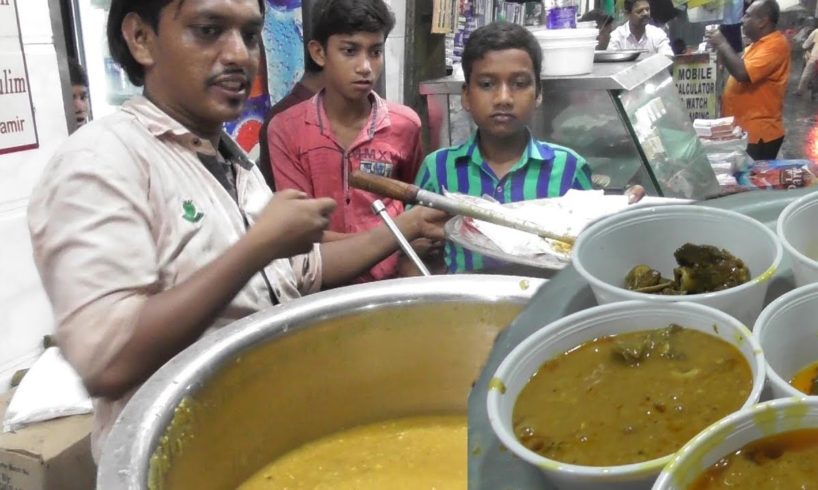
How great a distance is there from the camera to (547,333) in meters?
0.62

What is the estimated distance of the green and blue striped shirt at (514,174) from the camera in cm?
248

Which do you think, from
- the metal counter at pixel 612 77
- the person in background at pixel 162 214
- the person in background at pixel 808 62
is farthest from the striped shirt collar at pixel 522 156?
the person in background at pixel 808 62

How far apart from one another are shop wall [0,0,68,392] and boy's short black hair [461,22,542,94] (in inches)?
57.7

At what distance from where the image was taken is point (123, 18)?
1422mm

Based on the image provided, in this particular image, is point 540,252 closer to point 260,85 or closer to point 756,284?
point 756,284

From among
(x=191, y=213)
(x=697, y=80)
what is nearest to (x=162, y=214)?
(x=191, y=213)

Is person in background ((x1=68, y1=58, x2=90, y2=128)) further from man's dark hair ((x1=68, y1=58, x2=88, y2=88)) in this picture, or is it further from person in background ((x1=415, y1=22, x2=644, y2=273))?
person in background ((x1=415, y1=22, x2=644, y2=273))

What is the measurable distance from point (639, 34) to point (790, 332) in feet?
20.7

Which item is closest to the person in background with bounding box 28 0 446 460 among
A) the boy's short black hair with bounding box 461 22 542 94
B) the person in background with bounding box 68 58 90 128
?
the person in background with bounding box 68 58 90 128

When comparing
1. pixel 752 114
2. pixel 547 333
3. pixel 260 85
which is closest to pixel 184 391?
pixel 547 333

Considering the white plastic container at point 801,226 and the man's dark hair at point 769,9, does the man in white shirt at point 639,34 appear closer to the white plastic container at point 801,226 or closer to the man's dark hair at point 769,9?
the man's dark hair at point 769,9

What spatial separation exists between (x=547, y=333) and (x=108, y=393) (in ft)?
2.95

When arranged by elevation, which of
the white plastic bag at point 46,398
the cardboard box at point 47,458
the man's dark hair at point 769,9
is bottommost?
the cardboard box at point 47,458

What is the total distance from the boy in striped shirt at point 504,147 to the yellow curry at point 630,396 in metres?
1.87
